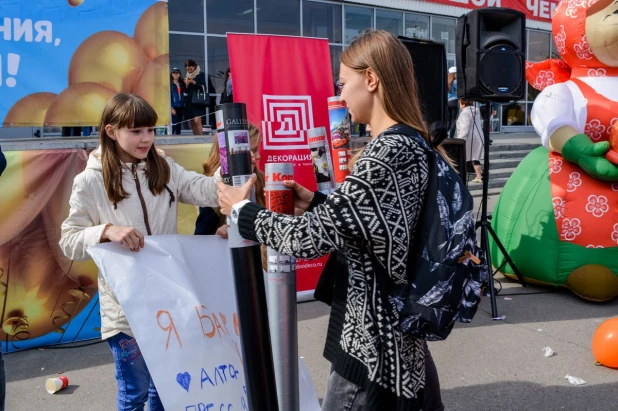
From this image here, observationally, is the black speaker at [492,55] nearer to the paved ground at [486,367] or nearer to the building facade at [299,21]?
the paved ground at [486,367]

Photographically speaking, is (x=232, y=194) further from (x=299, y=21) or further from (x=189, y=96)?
(x=299, y=21)

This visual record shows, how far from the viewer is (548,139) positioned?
5.12 m

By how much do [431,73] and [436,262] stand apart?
3.84 meters

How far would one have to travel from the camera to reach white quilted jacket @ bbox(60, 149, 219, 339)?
7.27ft

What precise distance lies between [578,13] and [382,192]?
4293 millimetres

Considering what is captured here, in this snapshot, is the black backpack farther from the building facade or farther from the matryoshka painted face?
the building facade

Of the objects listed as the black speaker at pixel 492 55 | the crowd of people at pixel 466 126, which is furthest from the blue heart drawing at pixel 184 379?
the crowd of people at pixel 466 126

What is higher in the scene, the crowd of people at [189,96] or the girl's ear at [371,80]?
the crowd of people at [189,96]

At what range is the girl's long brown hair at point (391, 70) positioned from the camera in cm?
172

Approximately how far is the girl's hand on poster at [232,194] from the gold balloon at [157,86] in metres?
3.50

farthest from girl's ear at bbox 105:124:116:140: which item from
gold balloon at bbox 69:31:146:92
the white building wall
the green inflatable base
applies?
the white building wall

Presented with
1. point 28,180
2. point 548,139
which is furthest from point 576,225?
point 28,180

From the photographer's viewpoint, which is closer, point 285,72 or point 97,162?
point 97,162

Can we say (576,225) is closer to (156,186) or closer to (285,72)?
(285,72)
